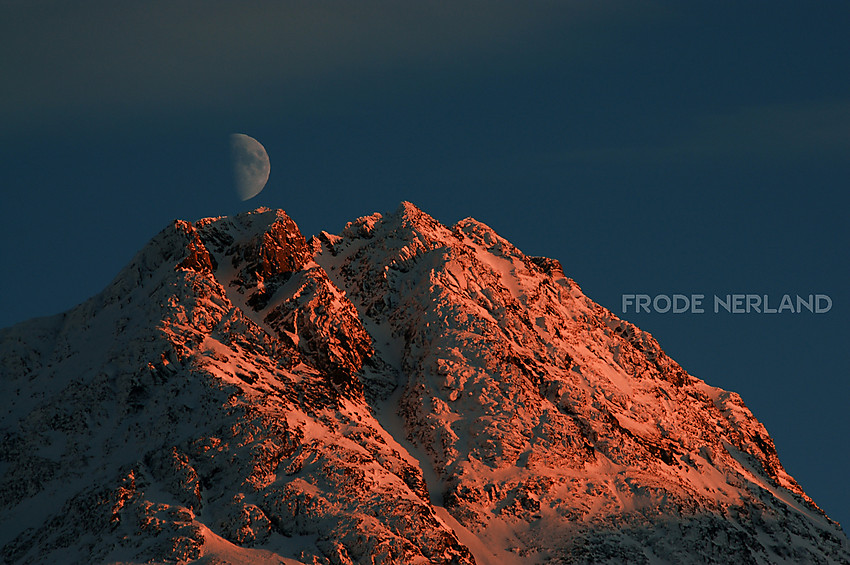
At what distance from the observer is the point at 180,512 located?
194000mm

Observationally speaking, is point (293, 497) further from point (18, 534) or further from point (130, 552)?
point (18, 534)

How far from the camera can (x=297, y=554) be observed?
191875 millimetres

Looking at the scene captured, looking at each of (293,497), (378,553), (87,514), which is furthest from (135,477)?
(378,553)

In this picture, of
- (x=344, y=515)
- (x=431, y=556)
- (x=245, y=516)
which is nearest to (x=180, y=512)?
(x=245, y=516)

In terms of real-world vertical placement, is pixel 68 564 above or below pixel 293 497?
below

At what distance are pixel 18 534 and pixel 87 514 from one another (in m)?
11.8

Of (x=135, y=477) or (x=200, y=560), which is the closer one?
(x=200, y=560)

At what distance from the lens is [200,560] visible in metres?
187

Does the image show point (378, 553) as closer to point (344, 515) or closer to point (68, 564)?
point (344, 515)

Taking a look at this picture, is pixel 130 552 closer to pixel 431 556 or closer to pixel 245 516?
pixel 245 516

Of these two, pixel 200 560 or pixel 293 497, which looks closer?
pixel 200 560

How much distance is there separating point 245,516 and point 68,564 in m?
25.1

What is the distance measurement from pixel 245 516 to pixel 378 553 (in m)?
19.8

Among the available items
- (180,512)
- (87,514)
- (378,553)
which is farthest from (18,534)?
(378,553)
